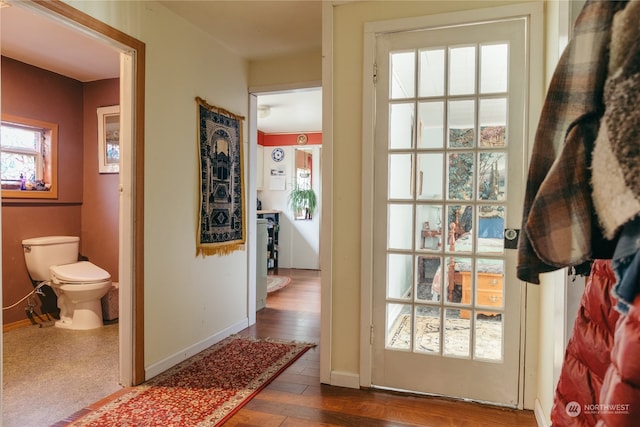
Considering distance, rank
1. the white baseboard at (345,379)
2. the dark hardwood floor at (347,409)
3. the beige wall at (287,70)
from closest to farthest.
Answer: the dark hardwood floor at (347,409) → the white baseboard at (345,379) → the beige wall at (287,70)

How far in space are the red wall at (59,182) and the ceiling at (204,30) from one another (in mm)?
137

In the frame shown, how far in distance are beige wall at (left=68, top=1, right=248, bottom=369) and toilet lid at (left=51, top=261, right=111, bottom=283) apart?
3.51ft

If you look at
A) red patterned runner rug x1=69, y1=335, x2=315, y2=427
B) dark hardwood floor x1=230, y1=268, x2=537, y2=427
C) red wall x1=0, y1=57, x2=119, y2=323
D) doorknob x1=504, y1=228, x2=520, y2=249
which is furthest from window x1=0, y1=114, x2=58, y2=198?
doorknob x1=504, y1=228, x2=520, y2=249

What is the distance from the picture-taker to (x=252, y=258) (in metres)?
3.50

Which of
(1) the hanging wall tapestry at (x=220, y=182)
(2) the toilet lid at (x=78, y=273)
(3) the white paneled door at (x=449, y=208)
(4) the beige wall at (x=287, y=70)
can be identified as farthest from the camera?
(4) the beige wall at (x=287, y=70)

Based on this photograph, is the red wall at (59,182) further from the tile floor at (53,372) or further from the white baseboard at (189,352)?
the white baseboard at (189,352)

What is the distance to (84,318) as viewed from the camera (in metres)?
3.27

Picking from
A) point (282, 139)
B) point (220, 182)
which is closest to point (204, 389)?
point (220, 182)

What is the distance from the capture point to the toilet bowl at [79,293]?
3.14 m

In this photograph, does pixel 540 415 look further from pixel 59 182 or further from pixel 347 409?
pixel 59 182

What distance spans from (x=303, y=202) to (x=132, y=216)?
4.26 meters

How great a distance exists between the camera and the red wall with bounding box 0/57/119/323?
3.27 meters

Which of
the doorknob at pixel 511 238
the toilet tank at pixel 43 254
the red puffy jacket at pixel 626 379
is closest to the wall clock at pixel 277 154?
the toilet tank at pixel 43 254

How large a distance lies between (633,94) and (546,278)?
150cm
